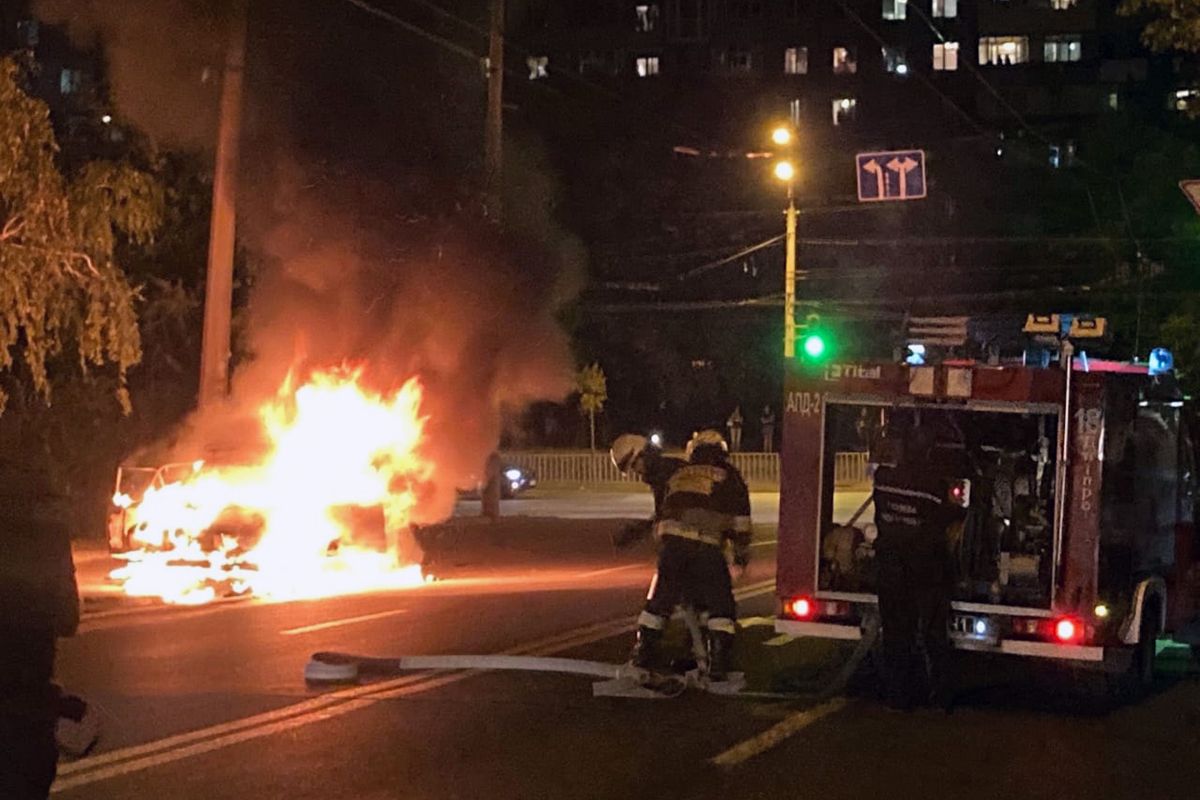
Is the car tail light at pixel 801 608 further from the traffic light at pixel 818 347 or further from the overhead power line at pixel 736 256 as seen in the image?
the overhead power line at pixel 736 256

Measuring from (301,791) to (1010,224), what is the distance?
4187 cm

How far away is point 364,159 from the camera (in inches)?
1006

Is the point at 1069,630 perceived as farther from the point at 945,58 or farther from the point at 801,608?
the point at 945,58

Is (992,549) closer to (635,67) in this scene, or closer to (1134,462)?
(1134,462)

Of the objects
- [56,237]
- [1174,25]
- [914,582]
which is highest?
[1174,25]

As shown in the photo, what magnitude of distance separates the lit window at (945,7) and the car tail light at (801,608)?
61440 millimetres

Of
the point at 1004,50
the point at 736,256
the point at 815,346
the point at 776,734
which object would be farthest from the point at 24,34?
the point at 1004,50

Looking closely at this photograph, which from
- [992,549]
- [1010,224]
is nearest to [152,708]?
[992,549]

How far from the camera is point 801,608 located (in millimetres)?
10688

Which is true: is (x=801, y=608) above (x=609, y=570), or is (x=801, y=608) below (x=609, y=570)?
above

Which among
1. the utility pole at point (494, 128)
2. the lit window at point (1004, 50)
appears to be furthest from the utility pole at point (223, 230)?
the lit window at point (1004, 50)

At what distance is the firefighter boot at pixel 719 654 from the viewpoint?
33.4 feet

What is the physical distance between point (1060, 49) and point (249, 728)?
6623cm

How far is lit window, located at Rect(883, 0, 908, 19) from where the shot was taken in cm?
6638
